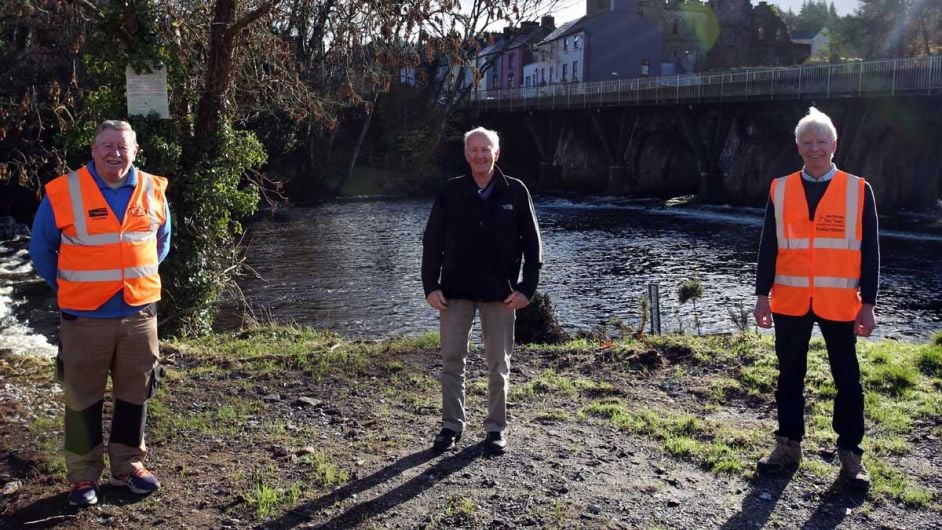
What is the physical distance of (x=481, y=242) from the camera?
5.19 metres

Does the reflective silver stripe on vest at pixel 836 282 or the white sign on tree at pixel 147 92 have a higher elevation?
the white sign on tree at pixel 147 92

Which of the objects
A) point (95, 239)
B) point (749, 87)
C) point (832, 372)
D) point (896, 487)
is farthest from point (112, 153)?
point (749, 87)

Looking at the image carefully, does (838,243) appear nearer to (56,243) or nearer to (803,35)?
(56,243)

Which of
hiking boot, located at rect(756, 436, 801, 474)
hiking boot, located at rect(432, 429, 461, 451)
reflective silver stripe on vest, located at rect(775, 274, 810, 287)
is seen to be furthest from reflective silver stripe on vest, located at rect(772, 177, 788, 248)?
hiking boot, located at rect(432, 429, 461, 451)

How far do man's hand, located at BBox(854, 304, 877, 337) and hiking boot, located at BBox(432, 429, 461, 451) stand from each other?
248cm

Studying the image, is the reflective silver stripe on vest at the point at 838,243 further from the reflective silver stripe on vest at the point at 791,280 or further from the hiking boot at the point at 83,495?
the hiking boot at the point at 83,495

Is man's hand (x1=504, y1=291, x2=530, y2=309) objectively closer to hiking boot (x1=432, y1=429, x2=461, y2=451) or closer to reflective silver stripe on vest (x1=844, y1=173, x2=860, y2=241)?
hiking boot (x1=432, y1=429, x2=461, y2=451)

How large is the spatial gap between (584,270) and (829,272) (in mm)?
16403

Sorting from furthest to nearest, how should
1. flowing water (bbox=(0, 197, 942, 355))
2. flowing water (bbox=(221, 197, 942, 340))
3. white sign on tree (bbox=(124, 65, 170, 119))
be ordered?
1. flowing water (bbox=(221, 197, 942, 340))
2. flowing water (bbox=(0, 197, 942, 355))
3. white sign on tree (bbox=(124, 65, 170, 119))

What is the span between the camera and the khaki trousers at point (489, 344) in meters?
5.25

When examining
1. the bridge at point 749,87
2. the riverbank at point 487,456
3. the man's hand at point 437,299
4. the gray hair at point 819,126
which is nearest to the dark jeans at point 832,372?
the riverbank at point 487,456

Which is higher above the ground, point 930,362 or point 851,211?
point 851,211

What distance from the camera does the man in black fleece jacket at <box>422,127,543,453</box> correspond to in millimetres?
5176

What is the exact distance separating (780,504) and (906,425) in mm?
1949
